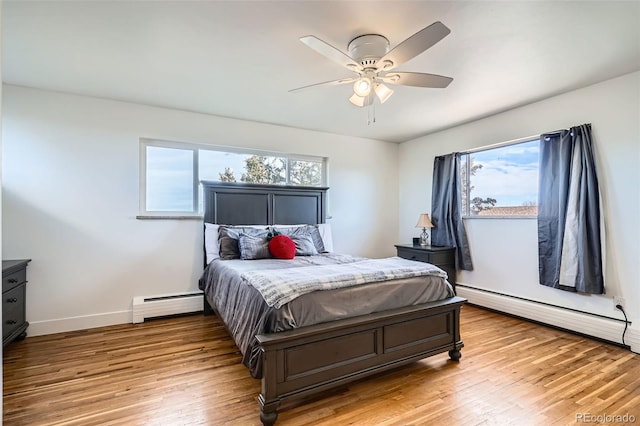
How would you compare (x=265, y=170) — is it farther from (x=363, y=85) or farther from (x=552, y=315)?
(x=552, y=315)

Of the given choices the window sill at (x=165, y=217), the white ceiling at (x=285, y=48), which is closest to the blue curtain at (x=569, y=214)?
the white ceiling at (x=285, y=48)

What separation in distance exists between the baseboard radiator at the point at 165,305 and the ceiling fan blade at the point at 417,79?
10.6 ft

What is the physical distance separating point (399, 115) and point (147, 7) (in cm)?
289

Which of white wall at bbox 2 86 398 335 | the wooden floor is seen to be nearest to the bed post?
the wooden floor

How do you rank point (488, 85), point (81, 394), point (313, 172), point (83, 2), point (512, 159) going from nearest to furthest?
1. point (83, 2)
2. point (81, 394)
3. point (488, 85)
4. point (512, 159)
5. point (313, 172)

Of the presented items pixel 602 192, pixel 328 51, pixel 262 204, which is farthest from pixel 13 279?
pixel 602 192

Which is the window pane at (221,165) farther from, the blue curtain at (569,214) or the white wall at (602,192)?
the blue curtain at (569,214)

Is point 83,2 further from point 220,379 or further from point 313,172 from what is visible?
point 313,172

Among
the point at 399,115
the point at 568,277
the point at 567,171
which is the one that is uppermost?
the point at 399,115

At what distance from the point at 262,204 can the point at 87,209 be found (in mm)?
1904

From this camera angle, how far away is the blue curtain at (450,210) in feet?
14.2

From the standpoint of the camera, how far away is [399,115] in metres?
3.95

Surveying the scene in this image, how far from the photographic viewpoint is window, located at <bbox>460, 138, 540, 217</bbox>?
364 centimetres

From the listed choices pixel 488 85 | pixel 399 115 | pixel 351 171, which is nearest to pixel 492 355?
pixel 488 85
